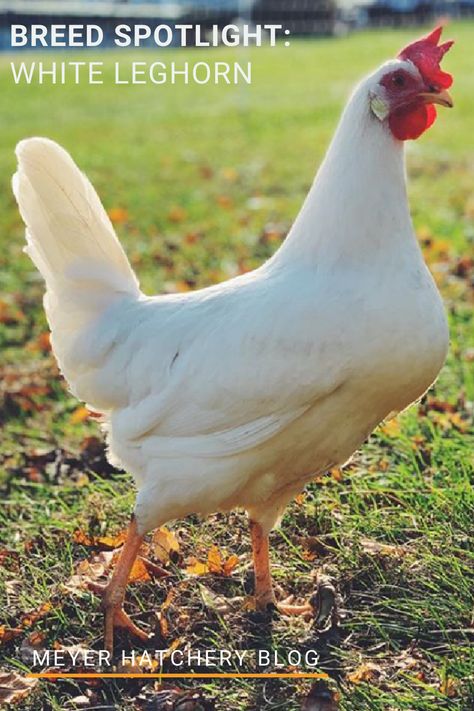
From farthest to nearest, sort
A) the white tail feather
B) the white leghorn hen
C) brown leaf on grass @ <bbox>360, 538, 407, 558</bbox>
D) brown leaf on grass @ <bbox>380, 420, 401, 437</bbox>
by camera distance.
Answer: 1. brown leaf on grass @ <bbox>380, 420, 401, 437</bbox>
2. brown leaf on grass @ <bbox>360, 538, 407, 558</bbox>
3. the white tail feather
4. the white leghorn hen

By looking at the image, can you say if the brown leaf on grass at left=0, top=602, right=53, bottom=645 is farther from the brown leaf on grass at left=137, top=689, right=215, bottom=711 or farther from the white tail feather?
the white tail feather

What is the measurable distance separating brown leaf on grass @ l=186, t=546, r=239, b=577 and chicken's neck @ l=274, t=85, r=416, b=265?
1.21 metres

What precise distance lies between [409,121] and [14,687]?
2073 millimetres

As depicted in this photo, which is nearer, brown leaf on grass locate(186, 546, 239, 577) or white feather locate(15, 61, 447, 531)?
white feather locate(15, 61, 447, 531)

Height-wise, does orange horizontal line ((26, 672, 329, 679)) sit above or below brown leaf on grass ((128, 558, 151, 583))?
below

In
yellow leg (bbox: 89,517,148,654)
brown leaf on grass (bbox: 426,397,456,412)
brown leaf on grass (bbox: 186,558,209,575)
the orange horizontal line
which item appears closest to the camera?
the orange horizontal line

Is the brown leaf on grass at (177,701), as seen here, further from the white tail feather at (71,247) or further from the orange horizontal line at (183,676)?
the white tail feather at (71,247)

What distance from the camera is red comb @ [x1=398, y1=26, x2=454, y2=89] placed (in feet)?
9.29

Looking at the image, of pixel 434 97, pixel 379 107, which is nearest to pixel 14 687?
pixel 379 107

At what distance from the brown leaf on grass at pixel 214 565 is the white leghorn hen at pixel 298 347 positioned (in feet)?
1.24

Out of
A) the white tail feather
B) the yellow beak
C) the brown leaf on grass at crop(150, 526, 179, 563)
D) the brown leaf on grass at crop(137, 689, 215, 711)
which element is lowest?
the brown leaf on grass at crop(137, 689, 215, 711)

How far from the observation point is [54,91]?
60.4ft

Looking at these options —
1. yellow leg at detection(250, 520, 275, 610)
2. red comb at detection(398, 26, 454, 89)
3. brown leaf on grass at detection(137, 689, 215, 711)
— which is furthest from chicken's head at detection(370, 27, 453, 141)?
brown leaf on grass at detection(137, 689, 215, 711)

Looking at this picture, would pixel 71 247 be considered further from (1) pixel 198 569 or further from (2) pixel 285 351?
(1) pixel 198 569
